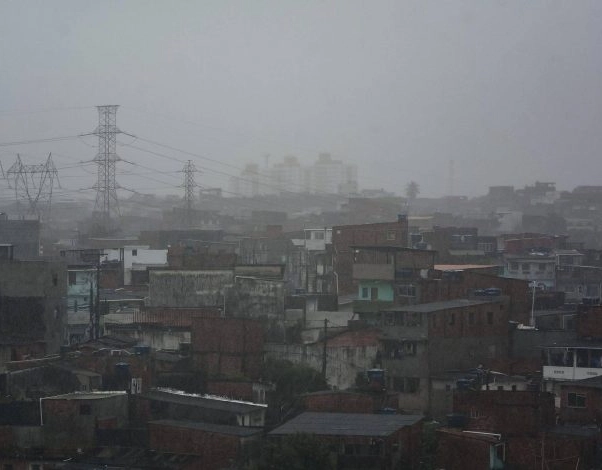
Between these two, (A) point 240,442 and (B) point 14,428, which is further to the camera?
(B) point 14,428

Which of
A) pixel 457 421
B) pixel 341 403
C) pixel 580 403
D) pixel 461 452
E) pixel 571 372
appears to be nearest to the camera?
pixel 461 452

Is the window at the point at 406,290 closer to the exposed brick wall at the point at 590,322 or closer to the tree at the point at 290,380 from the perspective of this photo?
the tree at the point at 290,380

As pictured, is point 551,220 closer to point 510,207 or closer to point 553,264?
point 510,207

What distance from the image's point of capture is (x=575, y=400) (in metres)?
14.4

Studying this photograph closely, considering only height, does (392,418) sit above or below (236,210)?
below

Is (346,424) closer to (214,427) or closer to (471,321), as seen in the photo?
(214,427)

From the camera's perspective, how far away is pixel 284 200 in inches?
2857

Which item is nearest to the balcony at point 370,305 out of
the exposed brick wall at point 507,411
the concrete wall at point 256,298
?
the concrete wall at point 256,298

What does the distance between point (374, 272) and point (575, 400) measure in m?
7.20

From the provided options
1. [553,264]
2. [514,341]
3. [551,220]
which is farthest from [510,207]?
[514,341]

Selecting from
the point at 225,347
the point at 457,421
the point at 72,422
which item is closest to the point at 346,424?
the point at 457,421

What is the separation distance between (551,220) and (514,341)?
2943 centimetres

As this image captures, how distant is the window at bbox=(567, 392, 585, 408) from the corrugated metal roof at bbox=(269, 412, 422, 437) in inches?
86.9

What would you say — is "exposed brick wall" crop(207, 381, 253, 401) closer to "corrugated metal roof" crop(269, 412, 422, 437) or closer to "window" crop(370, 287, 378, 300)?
"corrugated metal roof" crop(269, 412, 422, 437)
